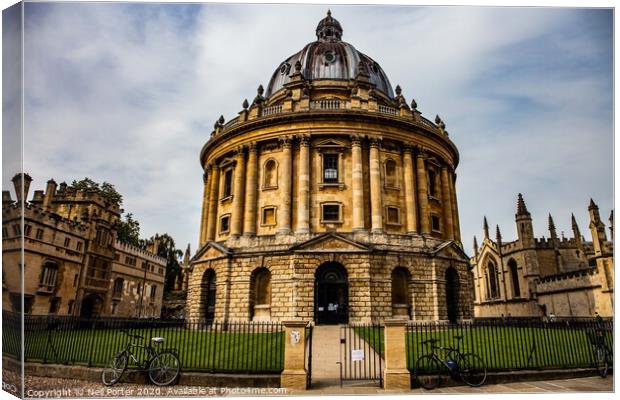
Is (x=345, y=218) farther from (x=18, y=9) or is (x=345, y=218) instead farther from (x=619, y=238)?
(x=18, y=9)

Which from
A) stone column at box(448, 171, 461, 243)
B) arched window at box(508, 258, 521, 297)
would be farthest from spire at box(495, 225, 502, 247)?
stone column at box(448, 171, 461, 243)

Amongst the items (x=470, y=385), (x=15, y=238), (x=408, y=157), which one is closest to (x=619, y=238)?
(x=470, y=385)

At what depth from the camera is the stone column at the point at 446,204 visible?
2947 cm

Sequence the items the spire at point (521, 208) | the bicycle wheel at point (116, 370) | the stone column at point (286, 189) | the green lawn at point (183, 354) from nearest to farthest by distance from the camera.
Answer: the bicycle wheel at point (116, 370)
the green lawn at point (183, 354)
the stone column at point (286, 189)
the spire at point (521, 208)

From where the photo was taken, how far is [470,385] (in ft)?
33.7

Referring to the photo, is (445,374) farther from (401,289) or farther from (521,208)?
(521,208)

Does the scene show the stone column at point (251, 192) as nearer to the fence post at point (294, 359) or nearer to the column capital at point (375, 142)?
the column capital at point (375, 142)

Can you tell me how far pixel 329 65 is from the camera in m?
35.1

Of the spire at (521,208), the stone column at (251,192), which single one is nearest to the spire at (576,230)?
the spire at (521,208)

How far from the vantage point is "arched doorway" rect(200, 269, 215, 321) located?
2717 centimetres

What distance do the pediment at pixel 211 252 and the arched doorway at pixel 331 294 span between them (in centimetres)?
613

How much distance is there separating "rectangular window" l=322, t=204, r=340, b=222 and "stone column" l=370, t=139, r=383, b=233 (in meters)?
2.15

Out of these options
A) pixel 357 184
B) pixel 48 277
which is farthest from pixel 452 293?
pixel 48 277

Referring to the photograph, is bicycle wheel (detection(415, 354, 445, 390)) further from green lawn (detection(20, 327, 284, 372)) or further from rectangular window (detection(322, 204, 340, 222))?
rectangular window (detection(322, 204, 340, 222))
